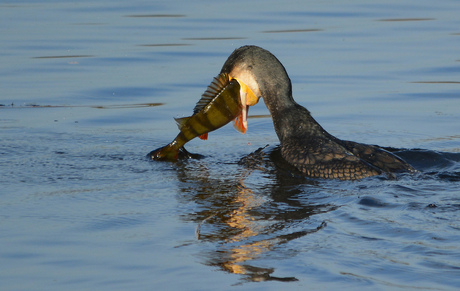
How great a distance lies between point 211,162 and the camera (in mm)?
6871

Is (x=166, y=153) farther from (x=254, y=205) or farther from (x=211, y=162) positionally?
(x=254, y=205)

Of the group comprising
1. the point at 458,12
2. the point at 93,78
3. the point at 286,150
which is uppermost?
the point at 458,12

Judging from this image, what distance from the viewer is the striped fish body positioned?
21.6 feet

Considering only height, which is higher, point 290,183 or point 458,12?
point 458,12

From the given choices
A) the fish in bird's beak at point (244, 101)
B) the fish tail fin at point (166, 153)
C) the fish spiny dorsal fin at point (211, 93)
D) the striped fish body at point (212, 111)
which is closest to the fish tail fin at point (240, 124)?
the fish in bird's beak at point (244, 101)

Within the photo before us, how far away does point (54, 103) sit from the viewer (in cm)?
916

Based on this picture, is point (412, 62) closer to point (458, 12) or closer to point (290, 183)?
point (458, 12)

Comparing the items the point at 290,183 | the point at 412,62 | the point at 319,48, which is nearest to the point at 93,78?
the point at 319,48

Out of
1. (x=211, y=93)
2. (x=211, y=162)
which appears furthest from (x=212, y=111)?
(x=211, y=162)

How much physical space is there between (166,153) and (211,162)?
412 mm

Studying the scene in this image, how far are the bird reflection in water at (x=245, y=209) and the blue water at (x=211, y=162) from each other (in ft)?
0.06

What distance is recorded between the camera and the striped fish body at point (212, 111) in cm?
659

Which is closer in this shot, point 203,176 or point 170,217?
point 170,217

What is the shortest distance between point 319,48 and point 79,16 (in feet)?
16.5
